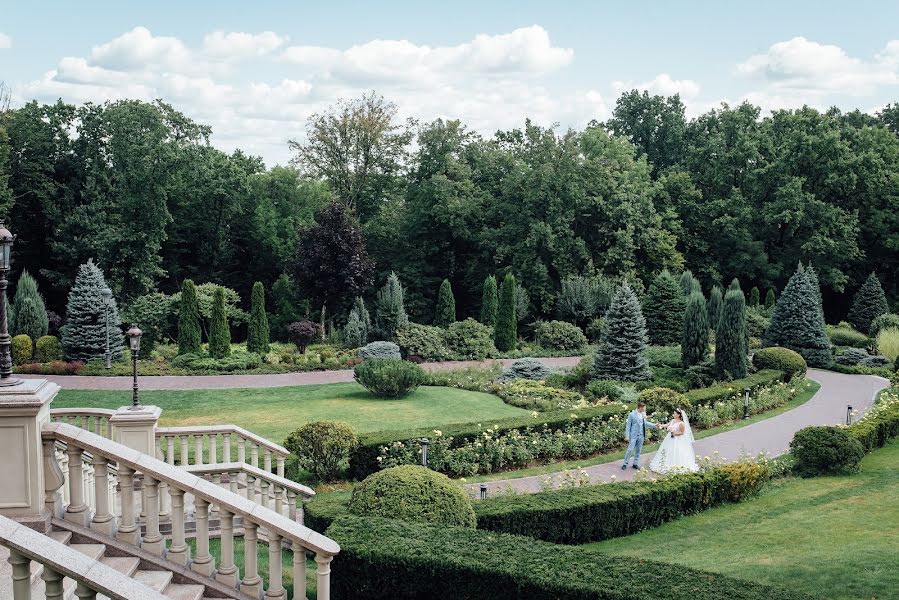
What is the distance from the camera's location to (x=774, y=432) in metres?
18.0

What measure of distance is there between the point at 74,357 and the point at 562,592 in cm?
2354

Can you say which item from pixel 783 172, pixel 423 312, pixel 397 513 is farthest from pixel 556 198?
pixel 397 513

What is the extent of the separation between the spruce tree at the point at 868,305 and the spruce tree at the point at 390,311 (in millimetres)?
21792

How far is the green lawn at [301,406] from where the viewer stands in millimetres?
17906

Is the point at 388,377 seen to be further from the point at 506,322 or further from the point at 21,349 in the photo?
the point at 21,349

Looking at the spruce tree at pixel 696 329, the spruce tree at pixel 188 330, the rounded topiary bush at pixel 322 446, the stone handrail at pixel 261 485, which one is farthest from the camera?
the spruce tree at pixel 188 330

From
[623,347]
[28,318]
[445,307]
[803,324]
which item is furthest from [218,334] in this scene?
[803,324]

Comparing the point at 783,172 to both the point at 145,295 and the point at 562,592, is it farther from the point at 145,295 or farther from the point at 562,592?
the point at 562,592

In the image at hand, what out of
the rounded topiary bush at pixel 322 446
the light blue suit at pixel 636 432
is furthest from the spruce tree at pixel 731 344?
the rounded topiary bush at pixel 322 446

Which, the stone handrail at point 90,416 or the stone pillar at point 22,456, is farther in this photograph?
the stone handrail at point 90,416

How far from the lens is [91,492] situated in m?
8.48

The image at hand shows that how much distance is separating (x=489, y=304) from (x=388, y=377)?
1344 cm

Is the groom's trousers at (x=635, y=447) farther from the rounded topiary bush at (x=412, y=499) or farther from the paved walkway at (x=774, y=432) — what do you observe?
the rounded topiary bush at (x=412, y=499)

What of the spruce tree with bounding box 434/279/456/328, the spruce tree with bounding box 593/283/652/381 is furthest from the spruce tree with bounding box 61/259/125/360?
the spruce tree with bounding box 593/283/652/381
